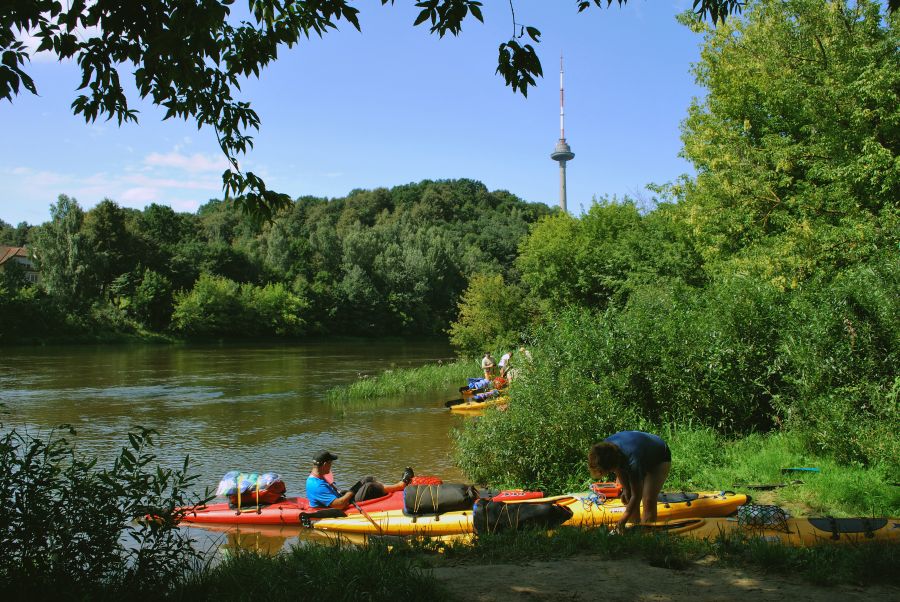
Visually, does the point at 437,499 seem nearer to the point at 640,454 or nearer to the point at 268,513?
the point at 268,513

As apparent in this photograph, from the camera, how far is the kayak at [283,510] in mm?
8297

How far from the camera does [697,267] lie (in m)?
21.6

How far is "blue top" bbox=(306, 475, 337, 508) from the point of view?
340 inches

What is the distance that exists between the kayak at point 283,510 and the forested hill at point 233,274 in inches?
1627

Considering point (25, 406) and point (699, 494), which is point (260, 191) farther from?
point (25, 406)

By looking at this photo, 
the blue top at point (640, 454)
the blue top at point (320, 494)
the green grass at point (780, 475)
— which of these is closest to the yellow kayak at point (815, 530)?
the blue top at point (640, 454)

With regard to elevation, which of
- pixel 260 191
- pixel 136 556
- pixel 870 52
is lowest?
pixel 136 556

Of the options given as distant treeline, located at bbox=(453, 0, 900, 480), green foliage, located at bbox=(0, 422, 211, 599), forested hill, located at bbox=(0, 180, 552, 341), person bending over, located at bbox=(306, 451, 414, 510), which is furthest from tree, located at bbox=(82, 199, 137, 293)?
green foliage, located at bbox=(0, 422, 211, 599)

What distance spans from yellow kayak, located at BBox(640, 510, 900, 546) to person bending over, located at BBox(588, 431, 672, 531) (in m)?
0.27

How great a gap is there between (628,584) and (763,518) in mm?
2717

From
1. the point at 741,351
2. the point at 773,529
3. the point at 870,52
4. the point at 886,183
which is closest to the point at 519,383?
the point at 741,351

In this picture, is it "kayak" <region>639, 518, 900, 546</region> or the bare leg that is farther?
the bare leg

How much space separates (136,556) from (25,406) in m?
17.1

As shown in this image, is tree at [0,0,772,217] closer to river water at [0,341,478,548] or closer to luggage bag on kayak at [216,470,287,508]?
river water at [0,341,478,548]
